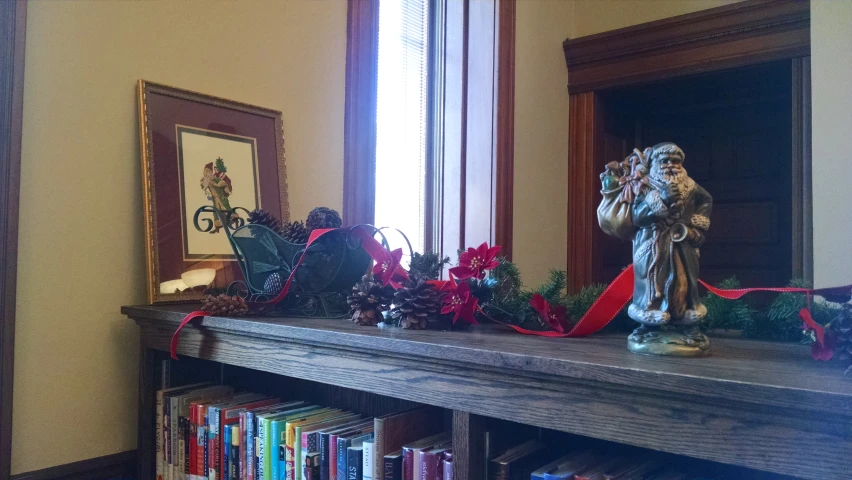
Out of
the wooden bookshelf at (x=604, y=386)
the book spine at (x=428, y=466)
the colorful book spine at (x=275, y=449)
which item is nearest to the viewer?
the wooden bookshelf at (x=604, y=386)

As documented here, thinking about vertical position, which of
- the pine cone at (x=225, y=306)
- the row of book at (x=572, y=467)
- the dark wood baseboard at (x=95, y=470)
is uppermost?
the pine cone at (x=225, y=306)

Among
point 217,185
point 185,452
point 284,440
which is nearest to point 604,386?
point 284,440

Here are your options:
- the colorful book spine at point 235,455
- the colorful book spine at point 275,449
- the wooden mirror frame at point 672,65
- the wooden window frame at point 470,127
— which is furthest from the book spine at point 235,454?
the wooden mirror frame at point 672,65

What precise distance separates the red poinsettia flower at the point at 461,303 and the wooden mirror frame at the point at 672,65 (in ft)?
5.42

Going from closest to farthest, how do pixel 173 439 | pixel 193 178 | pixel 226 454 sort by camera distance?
1. pixel 226 454
2. pixel 173 439
3. pixel 193 178

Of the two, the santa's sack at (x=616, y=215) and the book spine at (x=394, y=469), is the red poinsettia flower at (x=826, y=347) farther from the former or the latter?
the book spine at (x=394, y=469)

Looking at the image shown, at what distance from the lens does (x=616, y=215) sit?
87 cm

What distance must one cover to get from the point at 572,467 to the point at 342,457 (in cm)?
40

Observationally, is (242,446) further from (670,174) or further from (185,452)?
(670,174)

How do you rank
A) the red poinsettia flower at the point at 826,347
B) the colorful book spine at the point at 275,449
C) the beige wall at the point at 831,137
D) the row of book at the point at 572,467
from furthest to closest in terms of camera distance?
the beige wall at the point at 831,137 < the colorful book spine at the point at 275,449 < the row of book at the point at 572,467 < the red poinsettia flower at the point at 826,347

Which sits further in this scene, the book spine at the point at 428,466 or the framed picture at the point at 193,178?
the framed picture at the point at 193,178

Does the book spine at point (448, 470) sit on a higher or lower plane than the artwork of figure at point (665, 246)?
lower

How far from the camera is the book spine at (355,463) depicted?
42.5 inches

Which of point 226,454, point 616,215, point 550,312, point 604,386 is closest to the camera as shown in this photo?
point 604,386
